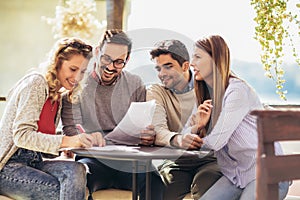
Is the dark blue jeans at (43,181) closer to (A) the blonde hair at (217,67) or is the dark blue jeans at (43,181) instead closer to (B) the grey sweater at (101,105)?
(B) the grey sweater at (101,105)

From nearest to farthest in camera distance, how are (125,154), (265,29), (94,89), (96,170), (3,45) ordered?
(125,154)
(96,170)
(94,89)
(265,29)
(3,45)

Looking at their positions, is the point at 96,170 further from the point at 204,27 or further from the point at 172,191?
the point at 204,27

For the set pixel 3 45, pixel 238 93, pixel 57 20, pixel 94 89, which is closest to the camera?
pixel 238 93

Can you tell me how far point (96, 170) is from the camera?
2.43 metres

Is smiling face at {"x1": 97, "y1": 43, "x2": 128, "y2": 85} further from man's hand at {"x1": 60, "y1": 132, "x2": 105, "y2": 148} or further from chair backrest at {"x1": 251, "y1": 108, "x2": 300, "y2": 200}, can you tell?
chair backrest at {"x1": 251, "y1": 108, "x2": 300, "y2": 200}

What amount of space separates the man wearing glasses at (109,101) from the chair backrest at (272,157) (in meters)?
1.20

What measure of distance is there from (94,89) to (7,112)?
54 cm

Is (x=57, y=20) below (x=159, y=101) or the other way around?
the other way around

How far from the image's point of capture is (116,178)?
245 centimetres

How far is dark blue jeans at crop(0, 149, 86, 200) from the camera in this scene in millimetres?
2129

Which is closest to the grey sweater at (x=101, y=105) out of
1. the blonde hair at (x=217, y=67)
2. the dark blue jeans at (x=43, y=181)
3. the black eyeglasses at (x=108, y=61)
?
the black eyeglasses at (x=108, y=61)

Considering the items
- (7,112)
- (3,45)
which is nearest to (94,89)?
(7,112)

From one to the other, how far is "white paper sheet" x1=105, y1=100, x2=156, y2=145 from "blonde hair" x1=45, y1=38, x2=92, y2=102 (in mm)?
328

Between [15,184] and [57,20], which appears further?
[57,20]
